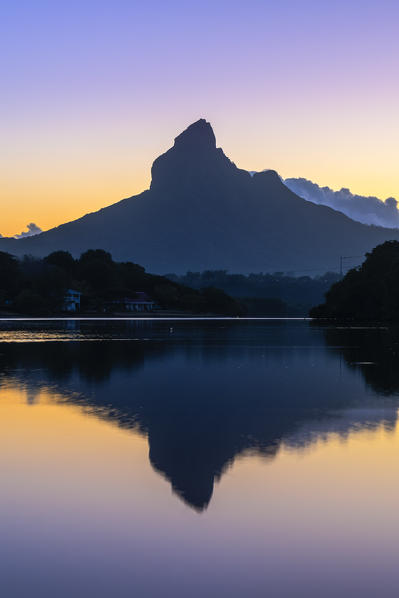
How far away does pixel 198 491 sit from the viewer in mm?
12328

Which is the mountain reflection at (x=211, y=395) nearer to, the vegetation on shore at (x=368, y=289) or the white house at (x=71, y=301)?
the vegetation on shore at (x=368, y=289)

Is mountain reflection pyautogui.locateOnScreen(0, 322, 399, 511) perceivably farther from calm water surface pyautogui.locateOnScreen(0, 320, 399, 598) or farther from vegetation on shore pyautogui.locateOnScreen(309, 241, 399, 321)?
vegetation on shore pyautogui.locateOnScreen(309, 241, 399, 321)

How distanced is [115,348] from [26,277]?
13610 cm

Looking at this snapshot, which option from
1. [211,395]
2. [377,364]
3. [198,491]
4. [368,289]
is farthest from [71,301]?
[198,491]

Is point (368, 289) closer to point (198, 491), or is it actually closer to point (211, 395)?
point (211, 395)

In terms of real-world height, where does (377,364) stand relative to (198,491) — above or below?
above

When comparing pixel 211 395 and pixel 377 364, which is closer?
pixel 211 395

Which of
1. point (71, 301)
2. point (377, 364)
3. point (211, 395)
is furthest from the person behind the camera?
point (71, 301)

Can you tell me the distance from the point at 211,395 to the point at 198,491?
42.0ft

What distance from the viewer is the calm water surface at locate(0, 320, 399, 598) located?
28.2 feet

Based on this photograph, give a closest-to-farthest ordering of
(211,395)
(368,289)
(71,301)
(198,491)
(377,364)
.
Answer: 1. (198,491)
2. (211,395)
3. (377,364)
4. (368,289)
5. (71,301)

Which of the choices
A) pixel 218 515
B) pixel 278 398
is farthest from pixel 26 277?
pixel 218 515

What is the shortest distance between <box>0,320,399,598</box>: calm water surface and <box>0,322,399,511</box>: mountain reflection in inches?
3.6

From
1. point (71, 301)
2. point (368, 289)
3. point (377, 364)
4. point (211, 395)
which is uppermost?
point (368, 289)
